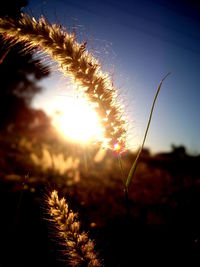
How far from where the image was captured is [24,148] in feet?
25.3

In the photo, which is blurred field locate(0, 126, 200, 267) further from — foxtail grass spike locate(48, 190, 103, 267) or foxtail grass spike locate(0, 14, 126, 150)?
foxtail grass spike locate(0, 14, 126, 150)

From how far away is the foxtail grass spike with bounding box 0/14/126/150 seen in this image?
41.9 inches

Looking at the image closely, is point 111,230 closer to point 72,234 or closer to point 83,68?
point 72,234

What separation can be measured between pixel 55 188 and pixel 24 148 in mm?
7339

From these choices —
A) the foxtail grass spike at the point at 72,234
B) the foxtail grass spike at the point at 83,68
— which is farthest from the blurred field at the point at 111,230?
the foxtail grass spike at the point at 83,68

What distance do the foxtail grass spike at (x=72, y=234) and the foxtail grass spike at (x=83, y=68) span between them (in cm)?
45

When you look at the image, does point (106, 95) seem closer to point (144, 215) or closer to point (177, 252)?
point (177, 252)

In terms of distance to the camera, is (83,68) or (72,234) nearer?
(72,234)

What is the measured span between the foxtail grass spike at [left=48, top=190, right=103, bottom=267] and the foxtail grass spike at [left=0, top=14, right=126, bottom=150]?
452 mm

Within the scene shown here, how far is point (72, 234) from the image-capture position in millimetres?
959

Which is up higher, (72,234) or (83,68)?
(83,68)

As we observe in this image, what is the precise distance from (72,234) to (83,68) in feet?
3.04

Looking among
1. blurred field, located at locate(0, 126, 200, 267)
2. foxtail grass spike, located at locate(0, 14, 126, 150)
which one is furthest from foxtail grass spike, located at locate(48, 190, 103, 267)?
foxtail grass spike, located at locate(0, 14, 126, 150)

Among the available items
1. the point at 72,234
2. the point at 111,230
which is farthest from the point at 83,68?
the point at 111,230
